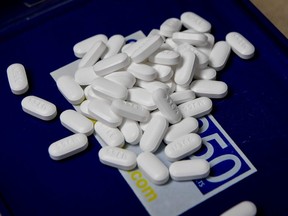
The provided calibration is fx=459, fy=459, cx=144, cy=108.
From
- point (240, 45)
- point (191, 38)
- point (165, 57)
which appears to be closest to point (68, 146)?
point (165, 57)

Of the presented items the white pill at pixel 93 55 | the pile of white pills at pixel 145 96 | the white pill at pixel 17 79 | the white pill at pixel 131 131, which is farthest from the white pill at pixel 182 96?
the white pill at pixel 17 79

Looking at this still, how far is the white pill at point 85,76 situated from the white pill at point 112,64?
1.0 inches

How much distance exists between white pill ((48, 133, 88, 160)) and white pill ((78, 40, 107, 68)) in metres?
0.20

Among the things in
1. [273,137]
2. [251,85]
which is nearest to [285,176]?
[273,137]

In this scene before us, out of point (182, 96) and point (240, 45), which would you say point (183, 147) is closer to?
point (182, 96)

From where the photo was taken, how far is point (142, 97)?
41.1 inches

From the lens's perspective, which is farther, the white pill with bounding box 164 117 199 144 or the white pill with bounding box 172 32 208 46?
the white pill with bounding box 172 32 208 46

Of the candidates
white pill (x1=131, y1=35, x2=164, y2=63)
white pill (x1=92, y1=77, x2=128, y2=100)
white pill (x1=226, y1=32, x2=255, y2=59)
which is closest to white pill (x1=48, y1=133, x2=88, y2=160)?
white pill (x1=92, y1=77, x2=128, y2=100)

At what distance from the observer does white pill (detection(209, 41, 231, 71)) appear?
1.14 metres

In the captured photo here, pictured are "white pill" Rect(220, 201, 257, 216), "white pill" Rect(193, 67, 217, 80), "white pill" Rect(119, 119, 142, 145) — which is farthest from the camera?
"white pill" Rect(193, 67, 217, 80)

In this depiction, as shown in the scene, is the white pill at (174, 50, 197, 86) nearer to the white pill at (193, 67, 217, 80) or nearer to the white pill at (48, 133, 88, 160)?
the white pill at (193, 67, 217, 80)

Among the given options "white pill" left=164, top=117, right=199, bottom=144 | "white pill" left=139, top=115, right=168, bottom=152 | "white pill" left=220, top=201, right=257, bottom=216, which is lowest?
"white pill" left=220, top=201, right=257, bottom=216

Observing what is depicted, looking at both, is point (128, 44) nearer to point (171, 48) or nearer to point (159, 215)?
point (171, 48)

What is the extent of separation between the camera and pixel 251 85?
1.14 m
